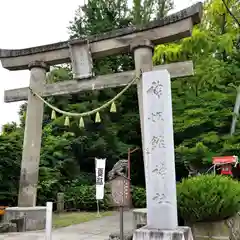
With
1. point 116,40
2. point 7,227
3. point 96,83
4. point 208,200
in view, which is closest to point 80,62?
point 96,83

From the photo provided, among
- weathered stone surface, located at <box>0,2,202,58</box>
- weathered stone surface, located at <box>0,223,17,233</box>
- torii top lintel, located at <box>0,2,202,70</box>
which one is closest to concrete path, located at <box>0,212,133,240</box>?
weathered stone surface, located at <box>0,223,17,233</box>

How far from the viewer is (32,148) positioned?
32.2 ft

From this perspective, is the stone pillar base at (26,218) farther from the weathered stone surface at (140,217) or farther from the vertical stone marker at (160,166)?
the vertical stone marker at (160,166)

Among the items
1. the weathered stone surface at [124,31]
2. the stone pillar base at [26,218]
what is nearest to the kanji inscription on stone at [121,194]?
the stone pillar base at [26,218]

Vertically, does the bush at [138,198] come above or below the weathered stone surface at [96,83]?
below

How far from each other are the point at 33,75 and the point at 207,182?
653 centimetres

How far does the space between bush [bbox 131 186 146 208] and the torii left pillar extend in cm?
728

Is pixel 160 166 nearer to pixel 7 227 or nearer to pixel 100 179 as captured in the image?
pixel 7 227

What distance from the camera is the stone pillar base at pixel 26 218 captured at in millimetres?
8992

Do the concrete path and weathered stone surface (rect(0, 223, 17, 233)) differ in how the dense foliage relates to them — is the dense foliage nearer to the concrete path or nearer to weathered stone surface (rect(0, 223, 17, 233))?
weathered stone surface (rect(0, 223, 17, 233))

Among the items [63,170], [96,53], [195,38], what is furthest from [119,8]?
[96,53]

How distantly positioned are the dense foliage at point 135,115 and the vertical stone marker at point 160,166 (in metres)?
8.00

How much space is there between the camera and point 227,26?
1631 centimetres

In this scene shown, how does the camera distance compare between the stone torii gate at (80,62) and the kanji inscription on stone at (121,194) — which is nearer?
the kanji inscription on stone at (121,194)
